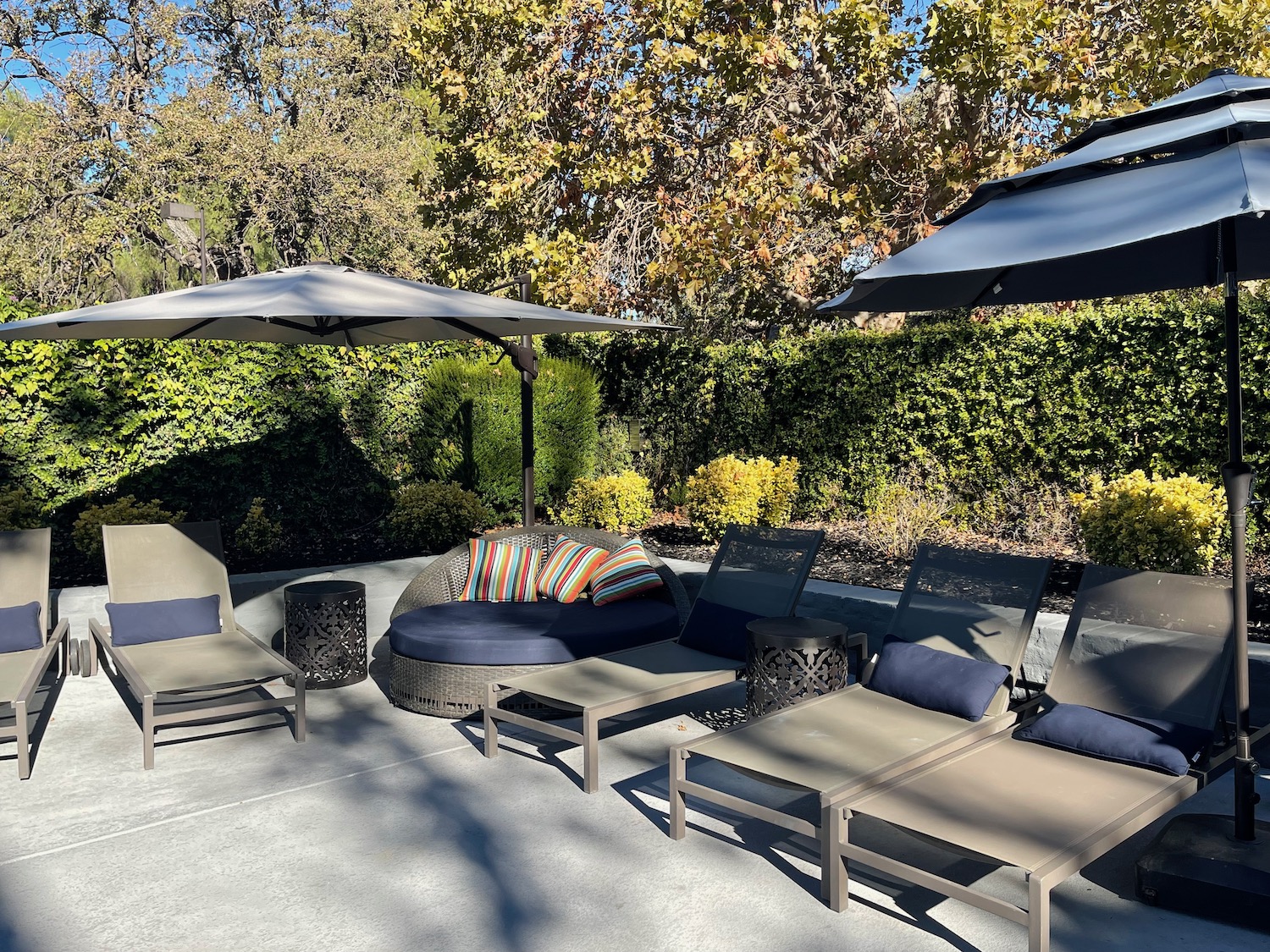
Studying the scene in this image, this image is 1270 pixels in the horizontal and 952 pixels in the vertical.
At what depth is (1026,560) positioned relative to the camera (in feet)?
15.6

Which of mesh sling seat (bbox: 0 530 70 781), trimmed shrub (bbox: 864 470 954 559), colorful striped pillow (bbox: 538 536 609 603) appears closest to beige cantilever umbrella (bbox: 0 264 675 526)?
colorful striped pillow (bbox: 538 536 609 603)

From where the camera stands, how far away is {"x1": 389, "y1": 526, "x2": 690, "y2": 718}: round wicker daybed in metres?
5.44

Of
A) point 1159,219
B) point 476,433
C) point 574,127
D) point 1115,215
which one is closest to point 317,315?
point 1115,215

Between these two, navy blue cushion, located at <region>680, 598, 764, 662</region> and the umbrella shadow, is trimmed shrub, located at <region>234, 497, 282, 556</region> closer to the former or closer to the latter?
the umbrella shadow

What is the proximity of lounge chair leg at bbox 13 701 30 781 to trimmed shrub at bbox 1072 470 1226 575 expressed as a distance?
235 inches

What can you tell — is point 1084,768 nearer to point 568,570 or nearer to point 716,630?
point 716,630

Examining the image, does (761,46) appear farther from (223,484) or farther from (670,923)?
(670,923)

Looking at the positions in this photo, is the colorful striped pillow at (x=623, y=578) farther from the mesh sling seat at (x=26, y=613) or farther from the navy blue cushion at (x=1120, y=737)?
the mesh sling seat at (x=26, y=613)

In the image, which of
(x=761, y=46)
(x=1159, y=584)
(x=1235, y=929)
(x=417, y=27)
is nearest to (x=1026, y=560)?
(x=1159, y=584)

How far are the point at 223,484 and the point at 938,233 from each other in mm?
7517

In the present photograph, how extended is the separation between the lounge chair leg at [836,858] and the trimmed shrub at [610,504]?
6.25 meters

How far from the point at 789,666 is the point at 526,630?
5.23ft

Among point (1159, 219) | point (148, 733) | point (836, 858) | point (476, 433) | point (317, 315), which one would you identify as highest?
point (317, 315)

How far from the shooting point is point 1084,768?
382 cm
